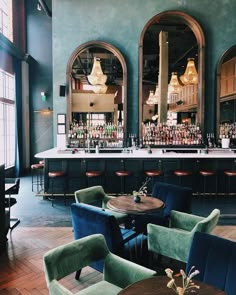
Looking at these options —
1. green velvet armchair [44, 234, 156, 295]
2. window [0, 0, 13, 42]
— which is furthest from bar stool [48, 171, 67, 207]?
window [0, 0, 13, 42]

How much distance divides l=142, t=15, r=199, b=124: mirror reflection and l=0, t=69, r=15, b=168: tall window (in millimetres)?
4502

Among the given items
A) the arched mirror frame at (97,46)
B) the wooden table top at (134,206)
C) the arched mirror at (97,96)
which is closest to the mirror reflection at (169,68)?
the arched mirror frame at (97,46)

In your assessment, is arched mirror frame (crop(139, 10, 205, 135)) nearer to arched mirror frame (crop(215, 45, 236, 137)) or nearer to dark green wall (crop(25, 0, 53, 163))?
arched mirror frame (crop(215, 45, 236, 137))

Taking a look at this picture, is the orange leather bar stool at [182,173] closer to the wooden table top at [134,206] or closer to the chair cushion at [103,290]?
the wooden table top at [134,206]

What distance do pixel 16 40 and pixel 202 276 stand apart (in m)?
10.2

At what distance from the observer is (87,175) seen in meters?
6.45

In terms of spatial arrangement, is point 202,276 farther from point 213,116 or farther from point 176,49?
point 176,49

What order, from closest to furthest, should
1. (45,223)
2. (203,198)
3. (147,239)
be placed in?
(147,239), (45,223), (203,198)

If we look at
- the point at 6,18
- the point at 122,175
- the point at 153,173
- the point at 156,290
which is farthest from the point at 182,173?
the point at 6,18

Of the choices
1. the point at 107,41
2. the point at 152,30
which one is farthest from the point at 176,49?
the point at 107,41

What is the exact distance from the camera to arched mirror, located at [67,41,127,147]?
798 centimetres

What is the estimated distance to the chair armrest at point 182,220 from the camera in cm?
372

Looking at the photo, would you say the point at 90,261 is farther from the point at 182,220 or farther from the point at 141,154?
the point at 141,154

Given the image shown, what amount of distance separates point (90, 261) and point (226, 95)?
6984mm
